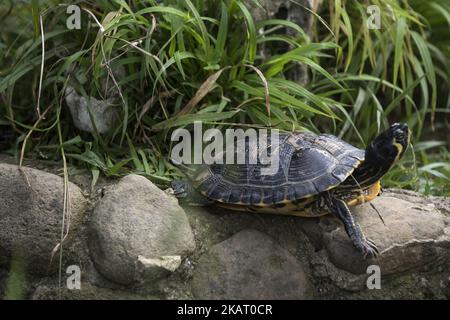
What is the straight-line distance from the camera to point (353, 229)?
274 centimetres

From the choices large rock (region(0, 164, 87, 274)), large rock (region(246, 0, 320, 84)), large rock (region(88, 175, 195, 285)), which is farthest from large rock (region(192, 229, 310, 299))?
large rock (region(246, 0, 320, 84))

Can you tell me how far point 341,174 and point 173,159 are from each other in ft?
2.97

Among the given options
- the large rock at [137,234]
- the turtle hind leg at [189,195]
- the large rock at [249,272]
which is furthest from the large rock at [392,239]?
the large rock at [137,234]

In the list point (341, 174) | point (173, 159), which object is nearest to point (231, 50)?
point (173, 159)

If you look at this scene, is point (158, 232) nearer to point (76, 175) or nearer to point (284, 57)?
point (76, 175)

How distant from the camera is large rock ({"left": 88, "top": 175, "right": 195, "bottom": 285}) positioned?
8.71 ft

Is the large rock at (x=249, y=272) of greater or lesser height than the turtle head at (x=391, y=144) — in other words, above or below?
below

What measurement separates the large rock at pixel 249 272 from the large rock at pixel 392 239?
0.59ft

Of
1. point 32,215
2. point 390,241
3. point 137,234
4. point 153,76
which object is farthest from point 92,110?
point 390,241

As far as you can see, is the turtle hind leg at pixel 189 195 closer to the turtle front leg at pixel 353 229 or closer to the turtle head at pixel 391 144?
the turtle front leg at pixel 353 229

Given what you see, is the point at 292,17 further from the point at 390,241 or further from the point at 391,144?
the point at 390,241

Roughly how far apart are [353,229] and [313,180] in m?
0.27

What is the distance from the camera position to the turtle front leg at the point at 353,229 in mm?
2725
